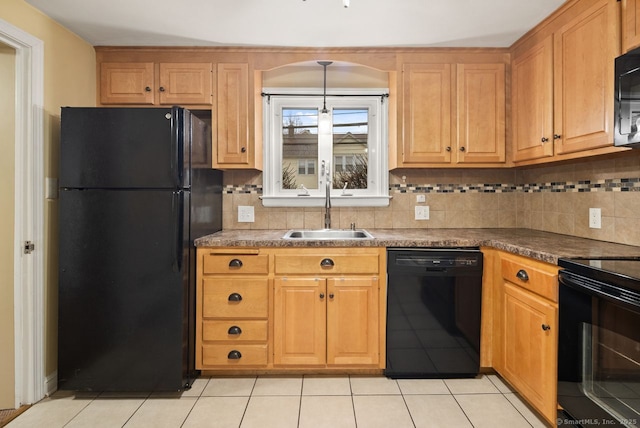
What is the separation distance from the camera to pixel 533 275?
1.79 meters

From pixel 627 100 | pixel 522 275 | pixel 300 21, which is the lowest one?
pixel 522 275

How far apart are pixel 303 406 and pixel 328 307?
0.57m

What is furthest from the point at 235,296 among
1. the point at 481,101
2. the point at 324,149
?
the point at 481,101

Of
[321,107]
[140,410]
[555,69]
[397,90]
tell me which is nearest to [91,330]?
[140,410]

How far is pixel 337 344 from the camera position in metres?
2.20

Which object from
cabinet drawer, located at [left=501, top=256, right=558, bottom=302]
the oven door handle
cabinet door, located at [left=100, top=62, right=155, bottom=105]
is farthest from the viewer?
cabinet door, located at [left=100, top=62, right=155, bottom=105]

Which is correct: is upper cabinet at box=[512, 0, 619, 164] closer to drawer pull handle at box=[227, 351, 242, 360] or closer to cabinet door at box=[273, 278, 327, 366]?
cabinet door at box=[273, 278, 327, 366]

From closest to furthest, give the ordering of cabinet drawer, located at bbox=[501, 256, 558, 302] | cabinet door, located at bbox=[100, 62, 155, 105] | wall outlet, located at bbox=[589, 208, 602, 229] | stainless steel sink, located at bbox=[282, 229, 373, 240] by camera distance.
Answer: cabinet drawer, located at bbox=[501, 256, 558, 302], wall outlet, located at bbox=[589, 208, 602, 229], cabinet door, located at bbox=[100, 62, 155, 105], stainless steel sink, located at bbox=[282, 229, 373, 240]

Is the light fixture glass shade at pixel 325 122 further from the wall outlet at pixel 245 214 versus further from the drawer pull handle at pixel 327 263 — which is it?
the drawer pull handle at pixel 327 263

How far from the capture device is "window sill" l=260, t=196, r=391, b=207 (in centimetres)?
281

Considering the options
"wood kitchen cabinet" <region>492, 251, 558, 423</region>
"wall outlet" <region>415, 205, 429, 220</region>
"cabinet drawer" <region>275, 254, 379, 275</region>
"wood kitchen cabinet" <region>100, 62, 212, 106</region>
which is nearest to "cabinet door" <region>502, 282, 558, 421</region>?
"wood kitchen cabinet" <region>492, 251, 558, 423</region>

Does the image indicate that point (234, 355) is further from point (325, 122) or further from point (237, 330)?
point (325, 122)

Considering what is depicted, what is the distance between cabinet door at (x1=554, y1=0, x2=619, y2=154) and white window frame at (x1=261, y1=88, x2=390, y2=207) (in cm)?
118

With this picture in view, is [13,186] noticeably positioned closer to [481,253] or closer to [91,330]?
[91,330]
